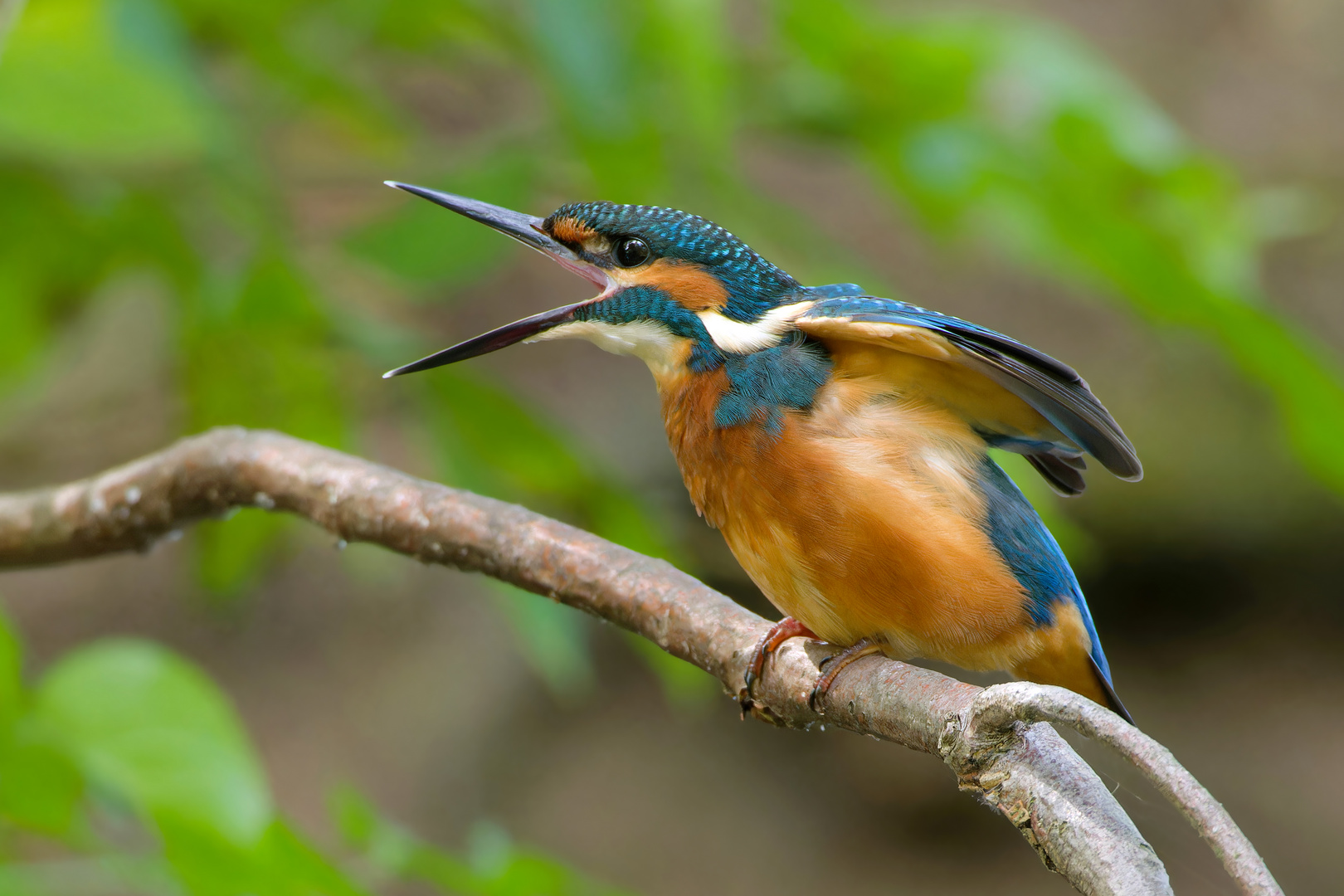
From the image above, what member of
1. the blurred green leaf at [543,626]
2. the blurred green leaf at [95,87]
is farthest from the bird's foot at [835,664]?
the blurred green leaf at [95,87]

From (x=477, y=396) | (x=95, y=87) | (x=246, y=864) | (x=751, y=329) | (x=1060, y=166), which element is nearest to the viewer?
(x=246, y=864)

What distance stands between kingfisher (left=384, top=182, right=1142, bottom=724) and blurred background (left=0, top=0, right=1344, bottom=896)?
17 centimetres

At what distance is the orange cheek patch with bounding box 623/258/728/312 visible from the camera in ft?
5.49

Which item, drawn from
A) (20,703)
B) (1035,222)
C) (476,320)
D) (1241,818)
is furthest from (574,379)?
(20,703)

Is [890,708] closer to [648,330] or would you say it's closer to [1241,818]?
[648,330]

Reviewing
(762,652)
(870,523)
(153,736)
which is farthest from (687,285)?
(153,736)

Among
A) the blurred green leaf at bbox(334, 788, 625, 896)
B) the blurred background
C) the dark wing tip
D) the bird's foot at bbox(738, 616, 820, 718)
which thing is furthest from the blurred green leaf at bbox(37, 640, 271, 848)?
the dark wing tip

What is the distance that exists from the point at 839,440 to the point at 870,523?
0.39 feet

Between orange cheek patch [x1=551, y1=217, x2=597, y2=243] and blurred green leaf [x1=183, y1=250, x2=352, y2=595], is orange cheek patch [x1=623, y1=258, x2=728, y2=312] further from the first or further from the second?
blurred green leaf [x1=183, y1=250, x2=352, y2=595]

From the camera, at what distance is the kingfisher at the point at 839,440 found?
150cm

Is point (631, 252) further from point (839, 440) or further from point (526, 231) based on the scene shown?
point (839, 440)

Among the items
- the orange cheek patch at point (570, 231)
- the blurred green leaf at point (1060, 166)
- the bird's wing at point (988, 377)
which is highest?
the blurred green leaf at point (1060, 166)

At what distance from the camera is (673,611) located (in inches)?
55.6

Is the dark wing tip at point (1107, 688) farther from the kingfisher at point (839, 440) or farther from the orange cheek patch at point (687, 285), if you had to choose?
the orange cheek patch at point (687, 285)
